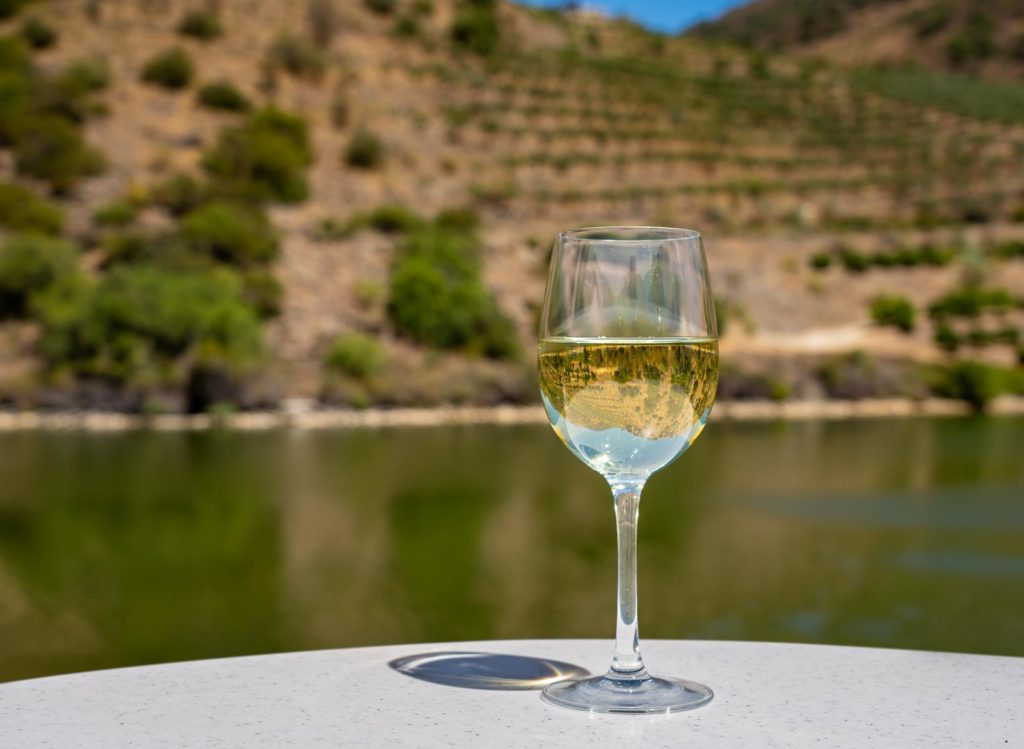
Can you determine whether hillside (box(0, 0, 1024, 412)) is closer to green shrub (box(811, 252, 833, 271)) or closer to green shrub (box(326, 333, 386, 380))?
green shrub (box(326, 333, 386, 380))

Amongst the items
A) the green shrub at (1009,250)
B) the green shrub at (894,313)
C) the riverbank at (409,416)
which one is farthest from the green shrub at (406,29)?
the riverbank at (409,416)

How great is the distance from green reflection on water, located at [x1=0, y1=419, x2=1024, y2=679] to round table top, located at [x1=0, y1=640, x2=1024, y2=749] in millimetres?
4726

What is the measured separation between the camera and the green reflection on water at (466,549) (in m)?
6.80

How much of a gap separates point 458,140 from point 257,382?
629 inches

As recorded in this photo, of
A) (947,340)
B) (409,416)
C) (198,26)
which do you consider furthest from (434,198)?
(409,416)

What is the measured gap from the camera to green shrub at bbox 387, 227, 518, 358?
21.5m

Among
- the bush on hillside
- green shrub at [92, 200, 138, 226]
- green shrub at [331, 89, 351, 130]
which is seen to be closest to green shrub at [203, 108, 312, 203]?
green shrub at [92, 200, 138, 226]

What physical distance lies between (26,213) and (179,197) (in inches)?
119

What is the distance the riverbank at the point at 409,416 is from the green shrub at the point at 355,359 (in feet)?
2.86

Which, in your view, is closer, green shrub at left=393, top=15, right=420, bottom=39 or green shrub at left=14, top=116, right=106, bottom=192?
green shrub at left=14, top=116, right=106, bottom=192

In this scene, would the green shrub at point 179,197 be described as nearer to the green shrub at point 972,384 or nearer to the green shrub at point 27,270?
the green shrub at point 27,270

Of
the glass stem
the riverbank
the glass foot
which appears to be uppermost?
the glass stem

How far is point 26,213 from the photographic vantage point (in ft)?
77.8

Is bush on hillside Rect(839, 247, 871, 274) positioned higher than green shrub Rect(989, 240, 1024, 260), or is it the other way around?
green shrub Rect(989, 240, 1024, 260)
